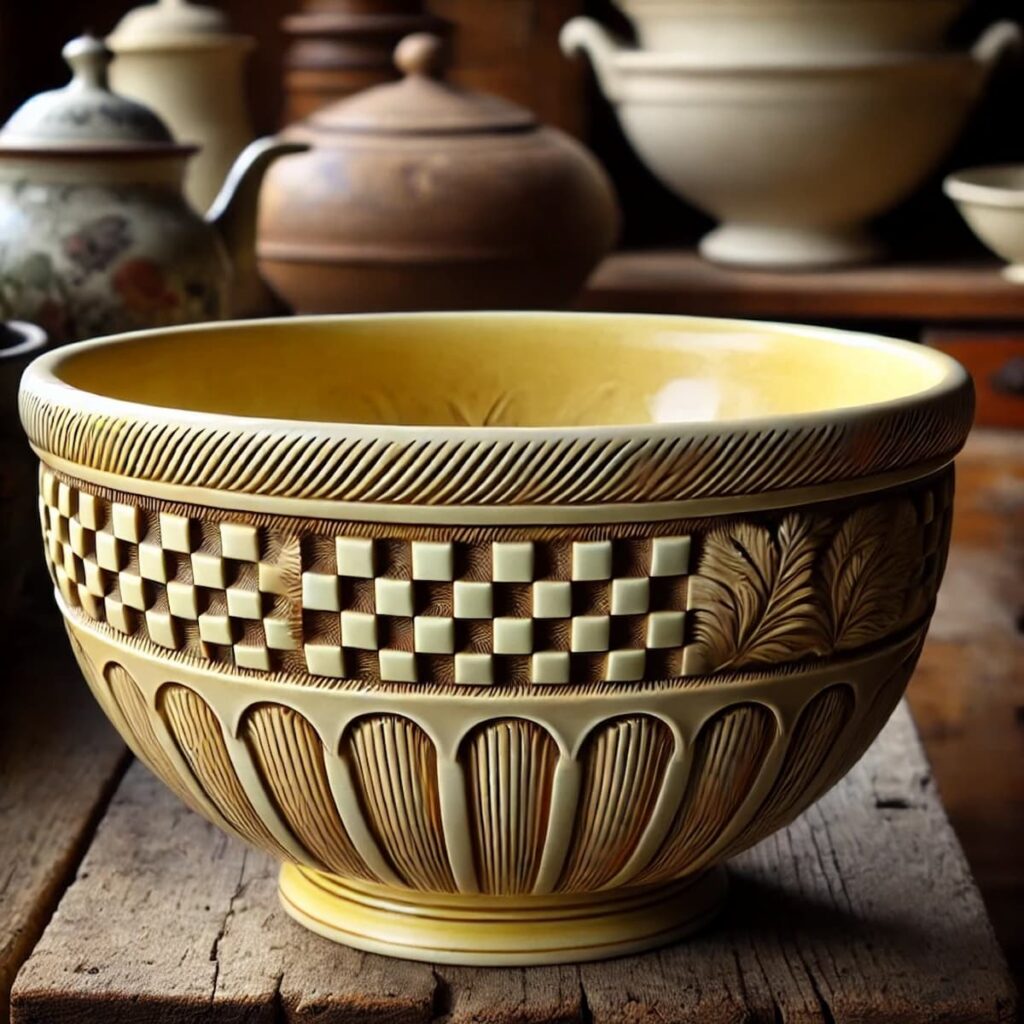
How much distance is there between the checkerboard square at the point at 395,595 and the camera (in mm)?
408

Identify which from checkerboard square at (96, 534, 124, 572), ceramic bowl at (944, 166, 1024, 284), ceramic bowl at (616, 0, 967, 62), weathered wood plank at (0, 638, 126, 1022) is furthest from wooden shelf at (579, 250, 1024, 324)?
checkerboard square at (96, 534, 124, 572)

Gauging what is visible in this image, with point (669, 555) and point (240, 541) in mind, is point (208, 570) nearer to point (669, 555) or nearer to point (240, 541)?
point (240, 541)

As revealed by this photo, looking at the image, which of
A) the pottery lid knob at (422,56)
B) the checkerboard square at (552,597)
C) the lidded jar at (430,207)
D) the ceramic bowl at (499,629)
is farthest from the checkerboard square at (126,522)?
the pottery lid knob at (422,56)

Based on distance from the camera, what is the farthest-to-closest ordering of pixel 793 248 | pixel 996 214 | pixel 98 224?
1. pixel 793 248
2. pixel 996 214
3. pixel 98 224

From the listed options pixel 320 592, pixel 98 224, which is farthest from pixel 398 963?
pixel 98 224

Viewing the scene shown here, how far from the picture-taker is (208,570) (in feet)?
1.39

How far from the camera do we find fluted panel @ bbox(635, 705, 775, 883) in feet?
1.42

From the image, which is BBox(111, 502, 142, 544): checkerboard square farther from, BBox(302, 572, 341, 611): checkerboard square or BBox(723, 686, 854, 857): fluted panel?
BBox(723, 686, 854, 857): fluted panel

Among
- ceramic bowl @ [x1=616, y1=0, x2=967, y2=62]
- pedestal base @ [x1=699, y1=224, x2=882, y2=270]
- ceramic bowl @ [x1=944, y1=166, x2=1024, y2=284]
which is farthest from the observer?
pedestal base @ [x1=699, y1=224, x2=882, y2=270]

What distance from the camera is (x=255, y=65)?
5.35ft

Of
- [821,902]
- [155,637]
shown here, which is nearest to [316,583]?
[155,637]

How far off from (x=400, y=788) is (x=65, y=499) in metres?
0.12

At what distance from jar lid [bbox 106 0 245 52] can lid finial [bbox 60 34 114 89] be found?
12.7 inches

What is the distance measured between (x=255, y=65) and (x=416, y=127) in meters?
0.56
